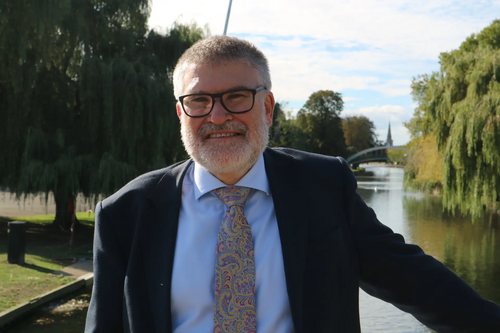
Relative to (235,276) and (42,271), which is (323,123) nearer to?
(42,271)

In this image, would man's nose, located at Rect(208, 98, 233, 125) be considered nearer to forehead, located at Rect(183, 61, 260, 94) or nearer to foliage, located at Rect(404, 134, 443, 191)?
forehead, located at Rect(183, 61, 260, 94)

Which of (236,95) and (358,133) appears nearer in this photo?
(236,95)

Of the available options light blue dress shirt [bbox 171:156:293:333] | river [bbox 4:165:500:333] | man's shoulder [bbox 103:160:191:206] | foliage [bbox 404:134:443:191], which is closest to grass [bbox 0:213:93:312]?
river [bbox 4:165:500:333]

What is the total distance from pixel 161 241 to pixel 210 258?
Answer: 0.17m

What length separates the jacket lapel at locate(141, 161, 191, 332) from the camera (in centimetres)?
191

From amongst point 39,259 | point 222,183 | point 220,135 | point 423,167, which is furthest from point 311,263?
point 423,167

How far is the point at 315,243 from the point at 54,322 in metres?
7.79

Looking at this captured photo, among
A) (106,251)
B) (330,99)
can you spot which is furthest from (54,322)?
(330,99)

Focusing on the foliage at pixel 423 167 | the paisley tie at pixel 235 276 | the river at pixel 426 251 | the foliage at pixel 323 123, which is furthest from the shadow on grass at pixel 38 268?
the foliage at pixel 323 123

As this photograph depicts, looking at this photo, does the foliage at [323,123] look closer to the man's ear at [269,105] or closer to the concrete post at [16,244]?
the concrete post at [16,244]

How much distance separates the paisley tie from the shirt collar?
0.10 metres

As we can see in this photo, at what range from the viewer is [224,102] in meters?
2.06

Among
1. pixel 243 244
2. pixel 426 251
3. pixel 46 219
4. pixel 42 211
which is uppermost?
pixel 243 244

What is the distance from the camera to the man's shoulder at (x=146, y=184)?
208 centimetres
